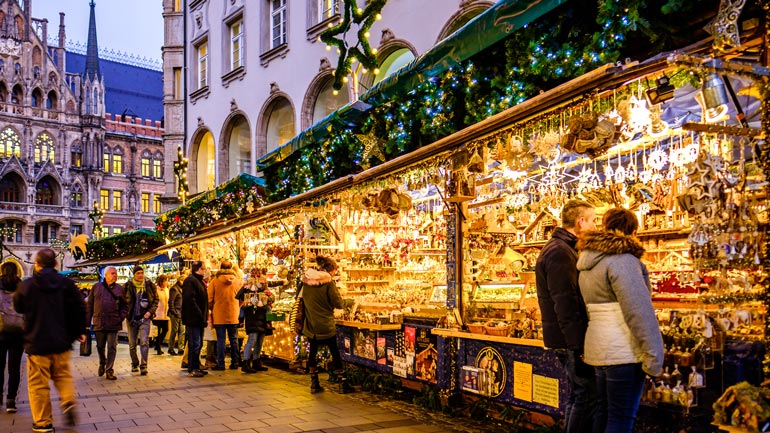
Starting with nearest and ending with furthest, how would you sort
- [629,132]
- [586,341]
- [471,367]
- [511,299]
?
[586,341]
[629,132]
[471,367]
[511,299]

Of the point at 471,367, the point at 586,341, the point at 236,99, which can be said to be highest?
the point at 236,99

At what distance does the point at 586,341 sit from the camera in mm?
4133

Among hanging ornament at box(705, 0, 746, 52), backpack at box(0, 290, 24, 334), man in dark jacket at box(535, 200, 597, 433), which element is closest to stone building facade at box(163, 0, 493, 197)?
backpack at box(0, 290, 24, 334)

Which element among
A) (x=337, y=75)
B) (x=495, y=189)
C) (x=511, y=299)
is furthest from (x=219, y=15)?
(x=511, y=299)

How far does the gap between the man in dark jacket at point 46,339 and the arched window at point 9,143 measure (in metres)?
54.9

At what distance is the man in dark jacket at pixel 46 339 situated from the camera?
6406 millimetres

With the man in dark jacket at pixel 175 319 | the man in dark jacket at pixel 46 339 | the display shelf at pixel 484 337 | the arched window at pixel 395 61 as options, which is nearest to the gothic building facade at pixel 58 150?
the man in dark jacket at pixel 175 319

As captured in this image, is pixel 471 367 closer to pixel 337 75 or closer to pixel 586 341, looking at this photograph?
pixel 586 341

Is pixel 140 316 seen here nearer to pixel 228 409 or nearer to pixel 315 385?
pixel 315 385

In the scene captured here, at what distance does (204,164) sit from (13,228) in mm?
34991

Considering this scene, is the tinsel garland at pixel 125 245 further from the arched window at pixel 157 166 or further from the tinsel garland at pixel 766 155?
the arched window at pixel 157 166

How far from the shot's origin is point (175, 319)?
1392 cm

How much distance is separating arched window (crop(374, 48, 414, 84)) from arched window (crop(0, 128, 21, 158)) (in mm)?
48883

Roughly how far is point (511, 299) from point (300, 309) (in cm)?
267
